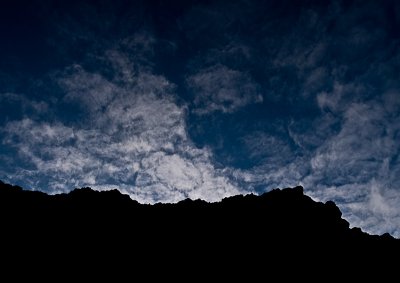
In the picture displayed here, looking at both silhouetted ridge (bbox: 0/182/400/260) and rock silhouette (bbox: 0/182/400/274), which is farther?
silhouetted ridge (bbox: 0/182/400/260)

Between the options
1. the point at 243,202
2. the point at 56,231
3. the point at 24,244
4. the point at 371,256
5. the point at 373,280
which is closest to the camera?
the point at 24,244

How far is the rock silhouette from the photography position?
23.2 meters

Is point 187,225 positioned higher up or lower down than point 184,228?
higher up

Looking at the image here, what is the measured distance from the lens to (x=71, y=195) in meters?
26.7

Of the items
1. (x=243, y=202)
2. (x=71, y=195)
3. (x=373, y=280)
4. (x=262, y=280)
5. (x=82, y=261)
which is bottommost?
(x=82, y=261)

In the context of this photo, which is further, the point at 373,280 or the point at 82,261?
the point at 373,280

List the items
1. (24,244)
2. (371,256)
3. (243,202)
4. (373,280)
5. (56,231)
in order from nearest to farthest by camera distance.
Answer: (24,244) < (56,231) < (373,280) < (371,256) < (243,202)

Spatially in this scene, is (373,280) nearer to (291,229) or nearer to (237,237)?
(291,229)

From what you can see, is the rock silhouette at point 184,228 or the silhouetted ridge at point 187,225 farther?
the silhouetted ridge at point 187,225

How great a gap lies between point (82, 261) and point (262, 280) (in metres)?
15.1

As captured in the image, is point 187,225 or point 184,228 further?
point 187,225

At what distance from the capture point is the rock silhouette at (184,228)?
23.2 metres

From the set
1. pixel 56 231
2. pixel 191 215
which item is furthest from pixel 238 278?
pixel 56 231

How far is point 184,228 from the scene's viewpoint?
27547 mm
